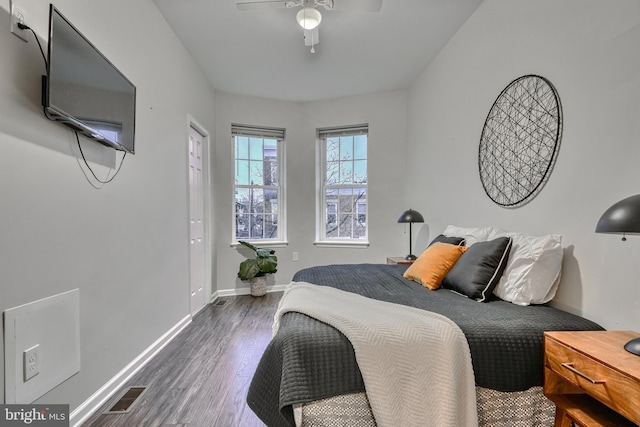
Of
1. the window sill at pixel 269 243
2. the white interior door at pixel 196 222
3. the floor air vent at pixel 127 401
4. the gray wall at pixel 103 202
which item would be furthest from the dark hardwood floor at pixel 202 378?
→ the window sill at pixel 269 243

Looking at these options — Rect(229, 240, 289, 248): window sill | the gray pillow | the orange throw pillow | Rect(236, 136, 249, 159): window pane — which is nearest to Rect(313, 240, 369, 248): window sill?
Rect(229, 240, 289, 248): window sill

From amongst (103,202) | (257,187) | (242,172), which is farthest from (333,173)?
(103,202)

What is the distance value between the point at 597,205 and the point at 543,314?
598 millimetres

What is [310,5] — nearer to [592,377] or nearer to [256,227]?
[592,377]

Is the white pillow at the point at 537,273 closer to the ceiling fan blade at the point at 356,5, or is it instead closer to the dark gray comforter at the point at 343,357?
the dark gray comforter at the point at 343,357

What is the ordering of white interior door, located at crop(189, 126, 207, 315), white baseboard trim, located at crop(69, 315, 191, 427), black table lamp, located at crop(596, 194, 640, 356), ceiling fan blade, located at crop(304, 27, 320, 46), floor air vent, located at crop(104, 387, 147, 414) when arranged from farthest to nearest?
1. white interior door, located at crop(189, 126, 207, 315)
2. ceiling fan blade, located at crop(304, 27, 320, 46)
3. floor air vent, located at crop(104, 387, 147, 414)
4. white baseboard trim, located at crop(69, 315, 191, 427)
5. black table lamp, located at crop(596, 194, 640, 356)

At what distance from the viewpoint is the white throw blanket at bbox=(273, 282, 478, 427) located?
1098 millimetres

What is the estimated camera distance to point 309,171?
430cm

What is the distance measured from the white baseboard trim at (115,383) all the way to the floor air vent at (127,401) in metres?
0.07

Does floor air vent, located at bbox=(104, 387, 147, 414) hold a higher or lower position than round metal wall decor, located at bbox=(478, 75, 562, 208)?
lower

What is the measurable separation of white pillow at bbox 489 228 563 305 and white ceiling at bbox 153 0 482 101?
2.01 metres

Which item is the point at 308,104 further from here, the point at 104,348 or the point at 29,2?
the point at 104,348

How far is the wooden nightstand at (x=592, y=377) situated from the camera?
89 centimetres

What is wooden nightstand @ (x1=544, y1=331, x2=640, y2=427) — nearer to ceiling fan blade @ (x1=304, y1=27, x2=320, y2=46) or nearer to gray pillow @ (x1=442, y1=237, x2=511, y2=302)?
gray pillow @ (x1=442, y1=237, x2=511, y2=302)
